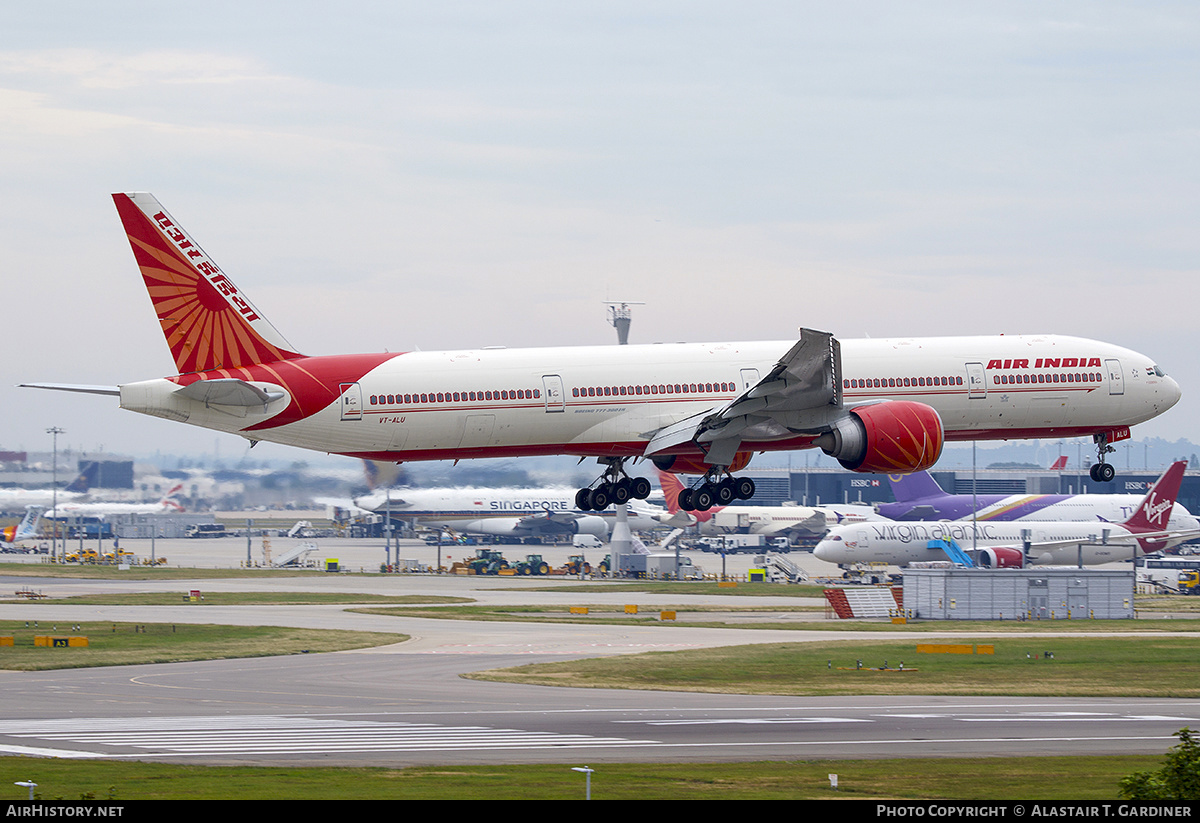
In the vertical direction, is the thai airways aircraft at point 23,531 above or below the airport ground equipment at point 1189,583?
above

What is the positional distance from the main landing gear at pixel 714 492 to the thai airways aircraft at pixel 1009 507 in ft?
315

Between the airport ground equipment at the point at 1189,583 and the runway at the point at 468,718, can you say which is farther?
the airport ground equipment at the point at 1189,583

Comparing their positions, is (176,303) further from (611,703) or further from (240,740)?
(611,703)

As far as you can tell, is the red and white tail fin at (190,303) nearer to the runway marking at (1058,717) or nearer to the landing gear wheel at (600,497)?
the landing gear wheel at (600,497)

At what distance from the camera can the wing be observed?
4606 cm

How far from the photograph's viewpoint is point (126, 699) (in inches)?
1880

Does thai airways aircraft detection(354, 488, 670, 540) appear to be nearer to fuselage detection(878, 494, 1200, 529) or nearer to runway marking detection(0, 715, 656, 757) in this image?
fuselage detection(878, 494, 1200, 529)

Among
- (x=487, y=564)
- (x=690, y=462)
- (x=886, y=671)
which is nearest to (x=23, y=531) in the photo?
(x=487, y=564)

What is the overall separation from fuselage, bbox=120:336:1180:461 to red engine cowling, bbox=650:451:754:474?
185 centimetres

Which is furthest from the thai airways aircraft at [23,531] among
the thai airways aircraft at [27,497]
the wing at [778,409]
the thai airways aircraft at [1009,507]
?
the wing at [778,409]

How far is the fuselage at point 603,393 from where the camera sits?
46469mm

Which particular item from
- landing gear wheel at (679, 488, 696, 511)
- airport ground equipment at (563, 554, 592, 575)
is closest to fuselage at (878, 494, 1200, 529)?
airport ground equipment at (563, 554, 592, 575)

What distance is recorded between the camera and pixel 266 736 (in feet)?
127

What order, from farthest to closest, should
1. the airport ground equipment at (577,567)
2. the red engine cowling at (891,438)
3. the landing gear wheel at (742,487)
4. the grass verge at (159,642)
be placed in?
1. the airport ground equipment at (577,567)
2. the grass verge at (159,642)
3. the landing gear wheel at (742,487)
4. the red engine cowling at (891,438)
